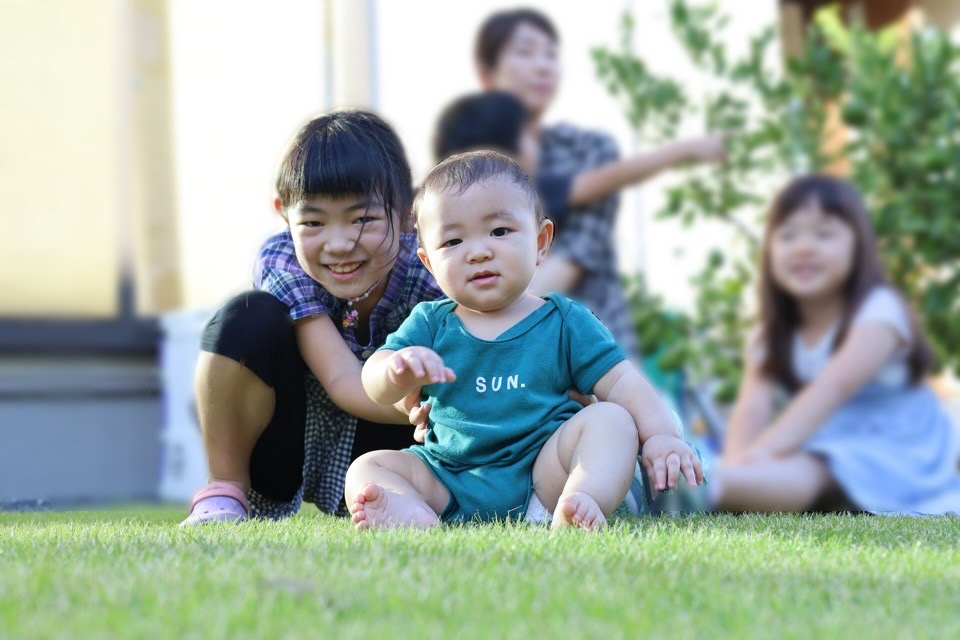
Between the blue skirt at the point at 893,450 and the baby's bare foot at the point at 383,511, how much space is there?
5.51 ft

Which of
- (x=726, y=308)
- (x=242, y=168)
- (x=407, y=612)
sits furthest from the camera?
(x=242, y=168)

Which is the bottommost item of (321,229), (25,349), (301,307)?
(25,349)

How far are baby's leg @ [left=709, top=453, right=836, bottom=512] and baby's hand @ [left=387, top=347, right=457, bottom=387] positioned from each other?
5.16 feet

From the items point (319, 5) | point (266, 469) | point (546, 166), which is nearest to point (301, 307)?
point (266, 469)

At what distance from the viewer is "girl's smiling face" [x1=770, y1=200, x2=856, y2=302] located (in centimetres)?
354

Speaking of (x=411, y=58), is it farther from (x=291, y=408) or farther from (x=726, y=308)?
(x=291, y=408)

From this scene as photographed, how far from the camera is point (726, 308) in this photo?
180 inches

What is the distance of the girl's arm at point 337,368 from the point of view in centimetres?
217

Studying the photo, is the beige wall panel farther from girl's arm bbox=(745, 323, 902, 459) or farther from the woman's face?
girl's arm bbox=(745, 323, 902, 459)

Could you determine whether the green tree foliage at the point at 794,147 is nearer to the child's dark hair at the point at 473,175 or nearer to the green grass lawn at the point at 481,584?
the child's dark hair at the point at 473,175

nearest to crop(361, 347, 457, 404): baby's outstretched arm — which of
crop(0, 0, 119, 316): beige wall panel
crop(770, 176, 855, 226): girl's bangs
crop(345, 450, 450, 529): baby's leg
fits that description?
crop(345, 450, 450, 529): baby's leg

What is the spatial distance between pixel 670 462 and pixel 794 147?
2885mm

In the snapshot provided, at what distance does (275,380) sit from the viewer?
2.31 meters

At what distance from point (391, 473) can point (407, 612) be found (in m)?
0.79
